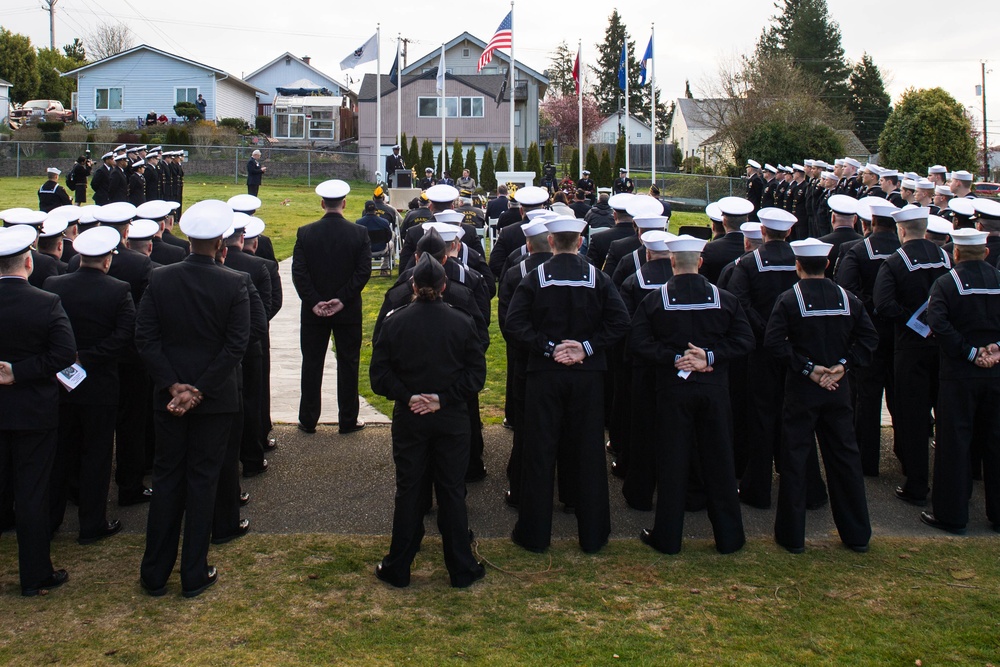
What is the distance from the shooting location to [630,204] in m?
8.88

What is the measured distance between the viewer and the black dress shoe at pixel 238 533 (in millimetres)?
6219

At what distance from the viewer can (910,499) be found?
23.4ft

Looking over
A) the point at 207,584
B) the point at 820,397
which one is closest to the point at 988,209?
the point at 820,397

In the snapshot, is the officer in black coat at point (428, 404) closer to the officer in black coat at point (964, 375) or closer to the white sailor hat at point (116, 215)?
the white sailor hat at point (116, 215)

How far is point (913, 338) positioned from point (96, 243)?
5837 millimetres

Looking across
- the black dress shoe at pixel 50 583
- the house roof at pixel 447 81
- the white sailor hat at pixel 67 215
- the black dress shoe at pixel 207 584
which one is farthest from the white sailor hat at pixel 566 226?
the house roof at pixel 447 81

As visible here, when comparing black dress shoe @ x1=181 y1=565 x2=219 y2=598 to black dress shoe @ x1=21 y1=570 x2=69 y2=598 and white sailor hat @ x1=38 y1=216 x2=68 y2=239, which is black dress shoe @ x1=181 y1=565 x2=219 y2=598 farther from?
white sailor hat @ x1=38 y1=216 x2=68 y2=239

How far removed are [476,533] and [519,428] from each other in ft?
2.88

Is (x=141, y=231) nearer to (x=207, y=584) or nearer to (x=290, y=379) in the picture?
(x=207, y=584)

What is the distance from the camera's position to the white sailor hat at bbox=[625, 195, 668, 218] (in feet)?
26.9

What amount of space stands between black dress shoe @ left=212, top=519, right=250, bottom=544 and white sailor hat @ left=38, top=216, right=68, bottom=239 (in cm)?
265

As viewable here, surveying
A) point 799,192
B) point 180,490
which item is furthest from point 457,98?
point 180,490

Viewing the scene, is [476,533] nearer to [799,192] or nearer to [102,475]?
[102,475]

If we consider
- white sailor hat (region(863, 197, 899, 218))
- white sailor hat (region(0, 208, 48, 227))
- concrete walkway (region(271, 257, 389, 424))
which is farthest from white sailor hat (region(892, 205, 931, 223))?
white sailor hat (region(0, 208, 48, 227))
